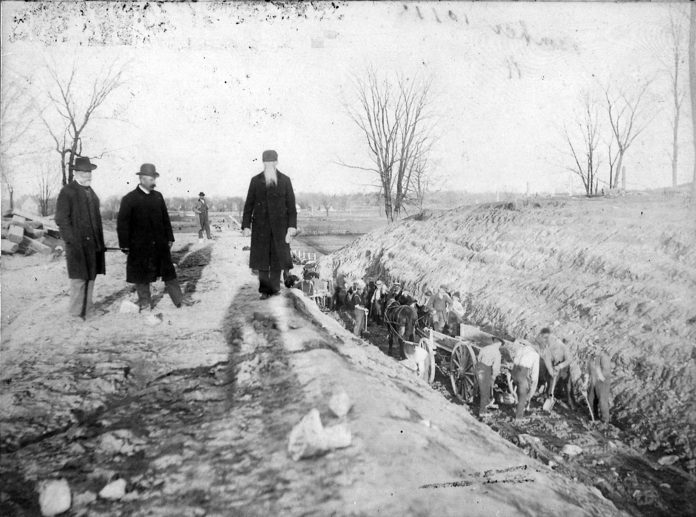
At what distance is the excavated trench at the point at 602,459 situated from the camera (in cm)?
445

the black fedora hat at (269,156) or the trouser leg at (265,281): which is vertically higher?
the black fedora hat at (269,156)

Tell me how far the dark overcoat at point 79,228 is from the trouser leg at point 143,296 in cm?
51

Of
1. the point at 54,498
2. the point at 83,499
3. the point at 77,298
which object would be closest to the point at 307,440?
the point at 83,499

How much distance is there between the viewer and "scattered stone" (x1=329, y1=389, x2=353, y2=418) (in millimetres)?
2406

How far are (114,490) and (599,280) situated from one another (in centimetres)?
966

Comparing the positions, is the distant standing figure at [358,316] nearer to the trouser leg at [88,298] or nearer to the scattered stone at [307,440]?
the trouser leg at [88,298]

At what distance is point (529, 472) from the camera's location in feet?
7.98

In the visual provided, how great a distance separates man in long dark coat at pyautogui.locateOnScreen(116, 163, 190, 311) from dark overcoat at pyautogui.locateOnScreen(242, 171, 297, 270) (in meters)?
1.05

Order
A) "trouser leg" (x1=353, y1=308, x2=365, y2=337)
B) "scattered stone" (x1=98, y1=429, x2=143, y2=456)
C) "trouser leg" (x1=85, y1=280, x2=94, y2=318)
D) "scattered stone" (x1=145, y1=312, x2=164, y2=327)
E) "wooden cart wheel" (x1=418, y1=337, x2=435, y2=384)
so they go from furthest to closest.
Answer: "trouser leg" (x1=353, y1=308, x2=365, y2=337) → "wooden cart wheel" (x1=418, y1=337, x2=435, y2=384) → "trouser leg" (x1=85, y1=280, x2=94, y2=318) → "scattered stone" (x1=145, y1=312, x2=164, y2=327) → "scattered stone" (x1=98, y1=429, x2=143, y2=456)

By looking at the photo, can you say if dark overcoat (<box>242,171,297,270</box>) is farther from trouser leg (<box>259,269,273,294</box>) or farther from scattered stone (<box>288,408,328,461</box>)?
scattered stone (<box>288,408,328,461</box>)

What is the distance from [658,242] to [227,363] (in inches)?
372

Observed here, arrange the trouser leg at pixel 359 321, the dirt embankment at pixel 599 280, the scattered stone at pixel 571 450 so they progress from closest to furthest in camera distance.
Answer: the scattered stone at pixel 571 450
the dirt embankment at pixel 599 280
the trouser leg at pixel 359 321

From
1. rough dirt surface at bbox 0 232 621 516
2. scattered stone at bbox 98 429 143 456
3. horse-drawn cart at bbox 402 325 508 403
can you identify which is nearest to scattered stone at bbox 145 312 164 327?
rough dirt surface at bbox 0 232 621 516

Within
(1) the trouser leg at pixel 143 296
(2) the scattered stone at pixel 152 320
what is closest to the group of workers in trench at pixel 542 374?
(2) the scattered stone at pixel 152 320
